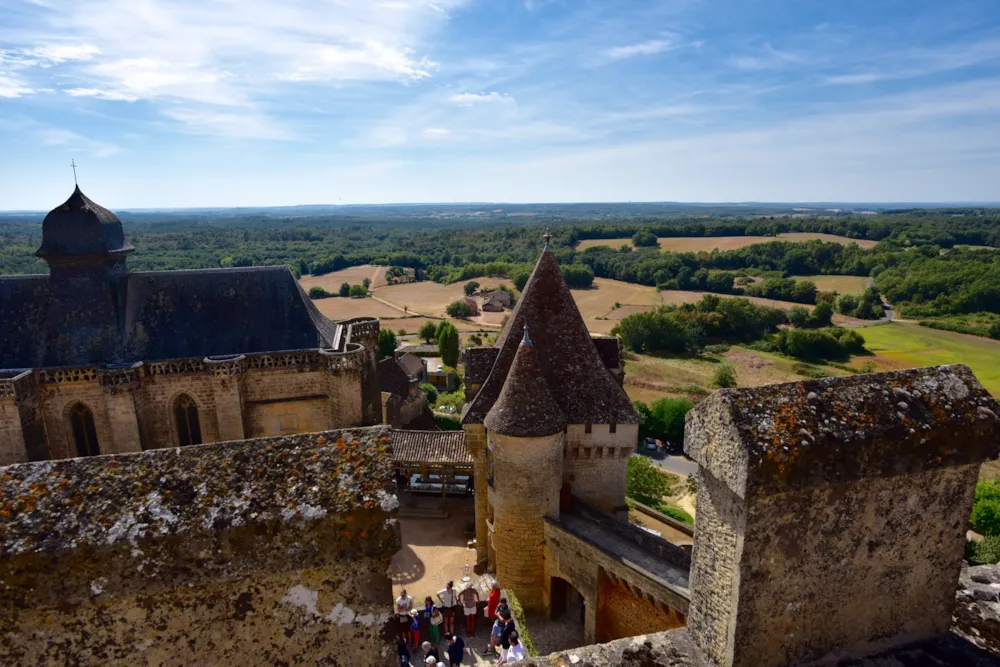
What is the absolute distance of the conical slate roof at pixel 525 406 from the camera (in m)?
14.3

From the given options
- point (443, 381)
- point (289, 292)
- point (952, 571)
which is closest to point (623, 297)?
point (443, 381)

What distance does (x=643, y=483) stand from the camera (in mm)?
25172

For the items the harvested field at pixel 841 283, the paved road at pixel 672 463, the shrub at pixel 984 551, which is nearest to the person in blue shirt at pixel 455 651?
the shrub at pixel 984 551

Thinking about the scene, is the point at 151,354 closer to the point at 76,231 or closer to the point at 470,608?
the point at 76,231

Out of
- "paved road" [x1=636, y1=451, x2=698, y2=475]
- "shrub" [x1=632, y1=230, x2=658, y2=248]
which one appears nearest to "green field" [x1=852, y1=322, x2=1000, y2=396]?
"paved road" [x1=636, y1=451, x2=698, y2=475]

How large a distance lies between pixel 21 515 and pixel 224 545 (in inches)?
47.1

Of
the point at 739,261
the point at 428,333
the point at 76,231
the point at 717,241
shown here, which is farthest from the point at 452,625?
the point at 717,241

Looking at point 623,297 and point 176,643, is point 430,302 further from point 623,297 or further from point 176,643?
point 176,643

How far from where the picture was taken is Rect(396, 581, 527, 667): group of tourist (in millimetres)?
12492

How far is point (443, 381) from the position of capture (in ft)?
168

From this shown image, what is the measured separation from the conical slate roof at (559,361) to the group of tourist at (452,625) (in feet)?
14.4

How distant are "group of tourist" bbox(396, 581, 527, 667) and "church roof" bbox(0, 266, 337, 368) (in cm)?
969

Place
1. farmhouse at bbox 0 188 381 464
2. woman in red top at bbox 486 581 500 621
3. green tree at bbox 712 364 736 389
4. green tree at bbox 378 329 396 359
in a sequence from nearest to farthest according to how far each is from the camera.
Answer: woman in red top at bbox 486 581 500 621
farmhouse at bbox 0 188 381 464
green tree at bbox 378 329 396 359
green tree at bbox 712 364 736 389

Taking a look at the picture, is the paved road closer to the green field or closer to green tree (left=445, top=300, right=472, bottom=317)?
the green field
